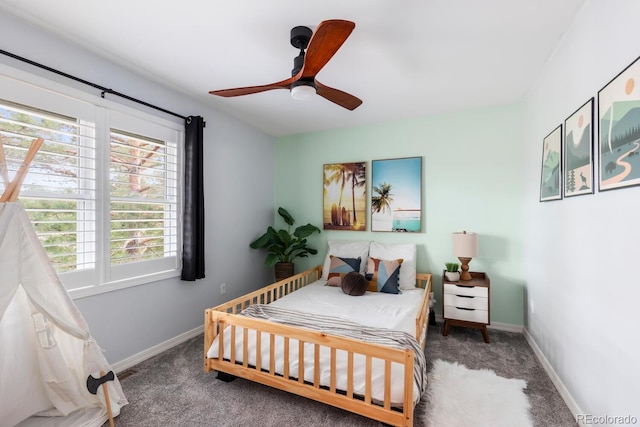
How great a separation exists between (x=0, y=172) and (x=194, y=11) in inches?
54.4

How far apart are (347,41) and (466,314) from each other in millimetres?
2685

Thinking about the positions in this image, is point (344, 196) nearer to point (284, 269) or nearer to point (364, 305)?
point (284, 269)

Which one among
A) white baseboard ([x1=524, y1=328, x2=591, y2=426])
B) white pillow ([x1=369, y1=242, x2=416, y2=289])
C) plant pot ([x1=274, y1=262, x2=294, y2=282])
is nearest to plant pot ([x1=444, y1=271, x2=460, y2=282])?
white pillow ([x1=369, y1=242, x2=416, y2=289])

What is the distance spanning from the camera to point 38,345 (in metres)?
1.71

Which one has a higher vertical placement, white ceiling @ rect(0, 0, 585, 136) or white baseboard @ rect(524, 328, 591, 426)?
white ceiling @ rect(0, 0, 585, 136)

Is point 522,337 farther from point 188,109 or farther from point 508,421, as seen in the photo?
point 188,109

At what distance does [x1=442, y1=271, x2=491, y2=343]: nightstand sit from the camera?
2830 mm

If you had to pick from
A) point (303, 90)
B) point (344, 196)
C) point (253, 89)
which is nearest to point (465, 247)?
point (344, 196)

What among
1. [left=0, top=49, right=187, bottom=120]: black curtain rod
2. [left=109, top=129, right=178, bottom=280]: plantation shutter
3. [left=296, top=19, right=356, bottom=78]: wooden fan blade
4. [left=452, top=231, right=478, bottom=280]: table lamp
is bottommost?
[left=452, top=231, right=478, bottom=280]: table lamp

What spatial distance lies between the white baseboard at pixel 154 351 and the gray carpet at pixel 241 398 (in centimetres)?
6

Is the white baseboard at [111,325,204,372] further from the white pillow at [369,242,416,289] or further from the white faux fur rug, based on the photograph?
the white faux fur rug

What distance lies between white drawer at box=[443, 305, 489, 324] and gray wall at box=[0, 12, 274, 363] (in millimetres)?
2386

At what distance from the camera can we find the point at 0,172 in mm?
1538

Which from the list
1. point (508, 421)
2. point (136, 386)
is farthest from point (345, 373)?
point (136, 386)
